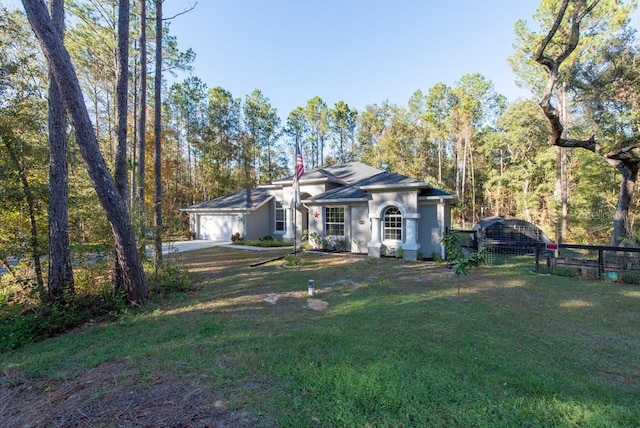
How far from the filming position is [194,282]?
28.3 feet

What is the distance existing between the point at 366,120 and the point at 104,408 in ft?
111

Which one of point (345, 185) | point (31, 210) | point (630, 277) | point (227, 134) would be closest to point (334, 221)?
point (345, 185)

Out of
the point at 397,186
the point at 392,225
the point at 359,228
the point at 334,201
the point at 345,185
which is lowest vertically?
the point at 359,228

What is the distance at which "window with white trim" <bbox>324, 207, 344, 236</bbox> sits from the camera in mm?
14539

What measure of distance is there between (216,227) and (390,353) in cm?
1893

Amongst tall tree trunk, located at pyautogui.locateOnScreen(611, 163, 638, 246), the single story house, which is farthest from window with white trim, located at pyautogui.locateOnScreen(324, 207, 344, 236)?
tall tree trunk, located at pyautogui.locateOnScreen(611, 163, 638, 246)

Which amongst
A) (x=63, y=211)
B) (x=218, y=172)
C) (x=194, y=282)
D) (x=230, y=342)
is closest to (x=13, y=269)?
(x=63, y=211)

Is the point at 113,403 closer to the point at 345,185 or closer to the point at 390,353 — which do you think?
the point at 390,353

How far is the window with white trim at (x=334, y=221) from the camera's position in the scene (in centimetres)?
1454

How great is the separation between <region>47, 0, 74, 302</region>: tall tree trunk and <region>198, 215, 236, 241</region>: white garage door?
13707 mm

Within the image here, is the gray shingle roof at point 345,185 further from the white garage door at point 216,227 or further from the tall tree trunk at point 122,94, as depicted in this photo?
the tall tree trunk at point 122,94

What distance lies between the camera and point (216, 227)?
67.6 ft

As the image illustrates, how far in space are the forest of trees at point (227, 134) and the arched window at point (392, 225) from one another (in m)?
5.54

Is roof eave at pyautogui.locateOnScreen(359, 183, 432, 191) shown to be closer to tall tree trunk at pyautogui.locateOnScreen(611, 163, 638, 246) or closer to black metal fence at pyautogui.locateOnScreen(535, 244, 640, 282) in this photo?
black metal fence at pyautogui.locateOnScreen(535, 244, 640, 282)
